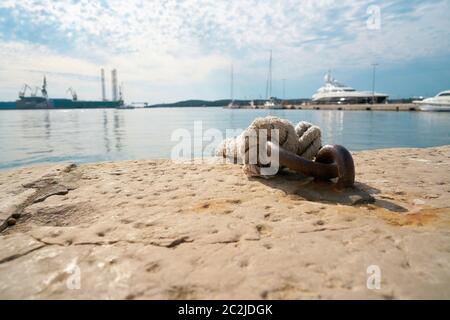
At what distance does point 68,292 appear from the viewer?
5.77 feet

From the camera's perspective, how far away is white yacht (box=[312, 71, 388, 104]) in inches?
3152

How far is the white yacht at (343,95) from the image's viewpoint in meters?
80.1

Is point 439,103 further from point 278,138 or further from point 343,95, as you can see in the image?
point 278,138

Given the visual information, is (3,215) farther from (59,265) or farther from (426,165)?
(426,165)

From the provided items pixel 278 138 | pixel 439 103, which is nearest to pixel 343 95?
pixel 439 103

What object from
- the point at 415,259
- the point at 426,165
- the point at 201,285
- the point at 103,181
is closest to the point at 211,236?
the point at 201,285

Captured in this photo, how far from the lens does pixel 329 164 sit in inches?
151

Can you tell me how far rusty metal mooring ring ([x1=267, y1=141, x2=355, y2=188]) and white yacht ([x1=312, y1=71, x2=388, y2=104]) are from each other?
8290cm

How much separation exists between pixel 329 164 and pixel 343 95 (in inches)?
3341

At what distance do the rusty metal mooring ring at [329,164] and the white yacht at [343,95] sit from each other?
82.9m

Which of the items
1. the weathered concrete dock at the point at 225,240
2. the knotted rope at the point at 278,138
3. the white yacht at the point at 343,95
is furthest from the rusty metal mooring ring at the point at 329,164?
the white yacht at the point at 343,95

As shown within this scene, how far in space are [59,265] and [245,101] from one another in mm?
136172

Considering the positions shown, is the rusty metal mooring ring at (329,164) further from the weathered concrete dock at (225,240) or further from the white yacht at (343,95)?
the white yacht at (343,95)

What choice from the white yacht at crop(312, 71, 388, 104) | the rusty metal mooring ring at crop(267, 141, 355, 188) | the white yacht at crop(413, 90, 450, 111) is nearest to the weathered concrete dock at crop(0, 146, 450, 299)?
the rusty metal mooring ring at crop(267, 141, 355, 188)
